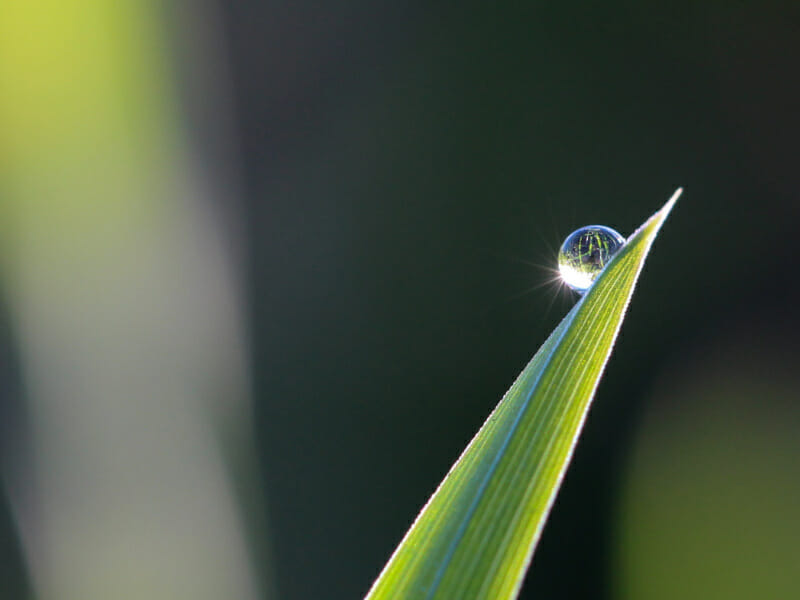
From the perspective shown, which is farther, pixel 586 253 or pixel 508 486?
pixel 586 253

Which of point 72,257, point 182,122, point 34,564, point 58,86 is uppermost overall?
point 182,122

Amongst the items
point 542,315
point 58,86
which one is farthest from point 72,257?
point 542,315

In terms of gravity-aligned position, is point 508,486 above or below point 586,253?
below

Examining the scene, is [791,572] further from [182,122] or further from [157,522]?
[182,122]

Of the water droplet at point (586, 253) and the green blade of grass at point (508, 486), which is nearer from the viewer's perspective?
the green blade of grass at point (508, 486)

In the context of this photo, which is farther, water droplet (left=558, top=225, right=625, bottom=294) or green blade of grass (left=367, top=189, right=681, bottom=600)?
water droplet (left=558, top=225, right=625, bottom=294)
